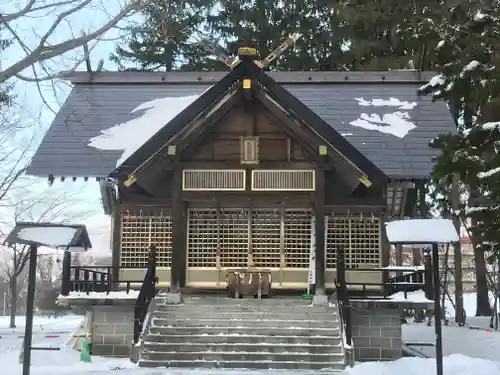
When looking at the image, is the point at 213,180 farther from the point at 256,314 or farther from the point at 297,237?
the point at 256,314

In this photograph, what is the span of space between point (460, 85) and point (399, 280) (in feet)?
22.9

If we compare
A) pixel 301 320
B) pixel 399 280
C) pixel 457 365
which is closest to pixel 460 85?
pixel 457 365

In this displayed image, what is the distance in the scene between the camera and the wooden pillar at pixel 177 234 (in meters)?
13.6

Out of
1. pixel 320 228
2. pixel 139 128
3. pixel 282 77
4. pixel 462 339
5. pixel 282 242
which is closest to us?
pixel 320 228

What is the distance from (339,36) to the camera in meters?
27.2

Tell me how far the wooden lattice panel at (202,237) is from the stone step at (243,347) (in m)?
4.36

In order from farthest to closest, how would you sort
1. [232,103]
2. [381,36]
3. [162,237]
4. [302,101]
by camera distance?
[381,36] < [302,101] < [162,237] < [232,103]

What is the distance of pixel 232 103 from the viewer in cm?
1465

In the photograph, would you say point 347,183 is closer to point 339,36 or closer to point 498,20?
point 498,20

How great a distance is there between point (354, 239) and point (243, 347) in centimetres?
557

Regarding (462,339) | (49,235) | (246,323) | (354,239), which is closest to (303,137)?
(354,239)

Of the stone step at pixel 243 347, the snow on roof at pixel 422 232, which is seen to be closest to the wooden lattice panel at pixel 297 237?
the stone step at pixel 243 347

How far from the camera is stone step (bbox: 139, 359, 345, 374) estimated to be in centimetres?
1075

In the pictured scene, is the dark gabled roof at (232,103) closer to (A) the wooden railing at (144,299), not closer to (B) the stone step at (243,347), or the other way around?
(A) the wooden railing at (144,299)
